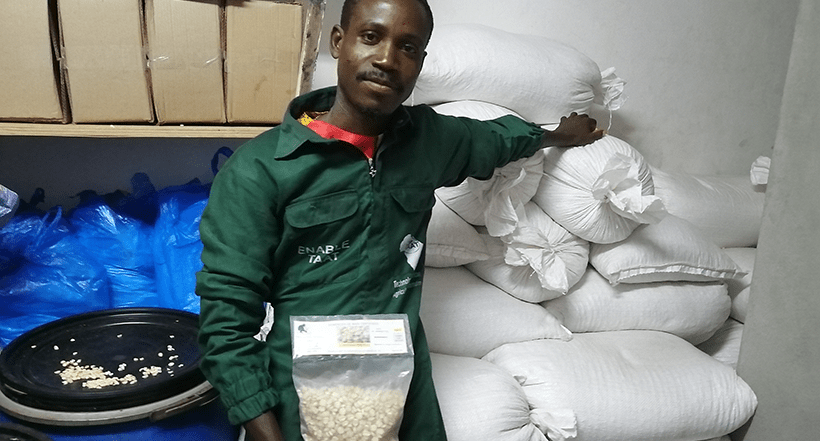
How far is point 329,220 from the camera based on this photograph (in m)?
0.98

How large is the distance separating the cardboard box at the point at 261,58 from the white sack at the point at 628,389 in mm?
787

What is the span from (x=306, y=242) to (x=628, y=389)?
0.81m

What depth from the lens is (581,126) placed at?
55.9 inches

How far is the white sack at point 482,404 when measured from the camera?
1.21 metres

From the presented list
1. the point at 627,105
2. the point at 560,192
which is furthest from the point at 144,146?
the point at 627,105

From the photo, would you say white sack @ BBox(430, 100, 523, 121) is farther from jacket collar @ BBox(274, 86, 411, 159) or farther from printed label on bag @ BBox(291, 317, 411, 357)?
printed label on bag @ BBox(291, 317, 411, 357)

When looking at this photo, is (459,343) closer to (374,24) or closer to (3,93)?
(374,24)

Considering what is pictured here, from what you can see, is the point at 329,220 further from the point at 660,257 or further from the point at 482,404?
the point at 660,257

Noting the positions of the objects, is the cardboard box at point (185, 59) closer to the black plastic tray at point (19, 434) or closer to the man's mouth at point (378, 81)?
the man's mouth at point (378, 81)

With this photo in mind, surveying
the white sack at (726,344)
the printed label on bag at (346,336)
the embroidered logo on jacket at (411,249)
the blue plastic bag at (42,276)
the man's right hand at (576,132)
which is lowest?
the white sack at (726,344)

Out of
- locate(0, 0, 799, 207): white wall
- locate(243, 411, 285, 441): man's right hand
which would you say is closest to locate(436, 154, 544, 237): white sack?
locate(0, 0, 799, 207): white wall

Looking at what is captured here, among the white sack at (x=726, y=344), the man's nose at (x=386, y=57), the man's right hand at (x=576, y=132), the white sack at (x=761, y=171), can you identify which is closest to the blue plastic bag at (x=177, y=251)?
the man's nose at (x=386, y=57)

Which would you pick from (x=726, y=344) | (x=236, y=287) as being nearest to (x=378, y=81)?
(x=236, y=287)

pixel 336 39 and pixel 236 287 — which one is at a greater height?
pixel 336 39
